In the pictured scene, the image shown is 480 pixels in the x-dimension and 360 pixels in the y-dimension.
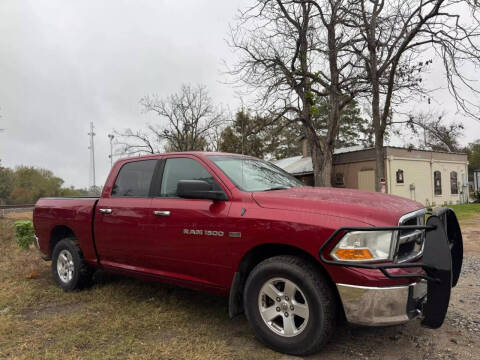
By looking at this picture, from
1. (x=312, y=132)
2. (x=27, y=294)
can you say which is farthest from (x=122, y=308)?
(x=312, y=132)

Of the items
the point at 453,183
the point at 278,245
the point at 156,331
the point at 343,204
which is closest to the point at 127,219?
the point at 156,331

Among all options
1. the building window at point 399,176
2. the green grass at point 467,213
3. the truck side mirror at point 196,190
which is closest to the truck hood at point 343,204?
the truck side mirror at point 196,190

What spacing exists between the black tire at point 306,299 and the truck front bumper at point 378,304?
0.17 m

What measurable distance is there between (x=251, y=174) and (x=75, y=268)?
2.89 meters

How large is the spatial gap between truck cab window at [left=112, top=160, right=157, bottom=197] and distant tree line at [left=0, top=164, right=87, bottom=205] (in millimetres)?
48494

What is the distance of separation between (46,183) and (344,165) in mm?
49052

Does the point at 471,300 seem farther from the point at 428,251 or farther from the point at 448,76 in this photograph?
the point at 448,76

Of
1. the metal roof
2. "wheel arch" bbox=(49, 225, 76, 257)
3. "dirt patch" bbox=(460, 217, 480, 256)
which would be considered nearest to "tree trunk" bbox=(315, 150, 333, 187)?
the metal roof

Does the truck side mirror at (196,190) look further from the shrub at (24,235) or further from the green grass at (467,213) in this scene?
the green grass at (467,213)

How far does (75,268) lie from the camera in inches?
193

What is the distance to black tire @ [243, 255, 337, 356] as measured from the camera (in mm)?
2797

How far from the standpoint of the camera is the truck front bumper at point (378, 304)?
262cm

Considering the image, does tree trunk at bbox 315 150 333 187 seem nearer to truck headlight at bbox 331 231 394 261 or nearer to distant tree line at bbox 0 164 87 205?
truck headlight at bbox 331 231 394 261

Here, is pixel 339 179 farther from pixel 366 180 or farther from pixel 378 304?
pixel 378 304
